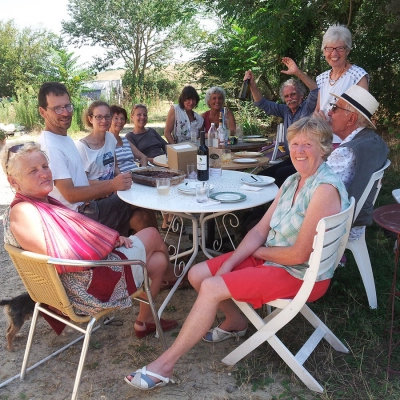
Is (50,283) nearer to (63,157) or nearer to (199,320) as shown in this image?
(199,320)

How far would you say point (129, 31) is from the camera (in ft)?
71.8

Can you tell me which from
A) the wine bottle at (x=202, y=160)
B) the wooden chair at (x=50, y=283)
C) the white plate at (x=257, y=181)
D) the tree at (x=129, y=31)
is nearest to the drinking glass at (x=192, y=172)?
the wine bottle at (x=202, y=160)

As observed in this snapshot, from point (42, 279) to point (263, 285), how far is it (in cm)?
105

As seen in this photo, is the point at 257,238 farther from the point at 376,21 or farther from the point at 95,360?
the point at 376,21

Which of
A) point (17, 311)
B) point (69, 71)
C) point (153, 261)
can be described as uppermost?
point (69, 71)

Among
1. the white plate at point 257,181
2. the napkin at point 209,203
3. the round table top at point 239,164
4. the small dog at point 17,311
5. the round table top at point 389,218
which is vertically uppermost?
the round table top at point 239,164

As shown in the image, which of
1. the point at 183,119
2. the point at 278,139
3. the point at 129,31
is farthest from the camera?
the point at 129,31

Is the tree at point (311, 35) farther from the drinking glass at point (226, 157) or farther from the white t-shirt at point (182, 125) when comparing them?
the drinking glass at point (226, 157)

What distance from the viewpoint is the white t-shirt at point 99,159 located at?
3.38m

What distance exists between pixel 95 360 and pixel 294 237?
1.37 meters

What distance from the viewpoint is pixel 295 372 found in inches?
82.0

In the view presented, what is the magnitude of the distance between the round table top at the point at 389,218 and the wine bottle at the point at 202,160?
119 centimetres

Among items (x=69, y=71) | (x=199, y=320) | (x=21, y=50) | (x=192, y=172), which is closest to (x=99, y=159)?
(x=192, y=172)

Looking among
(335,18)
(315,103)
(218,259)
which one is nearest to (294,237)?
(218,259)
